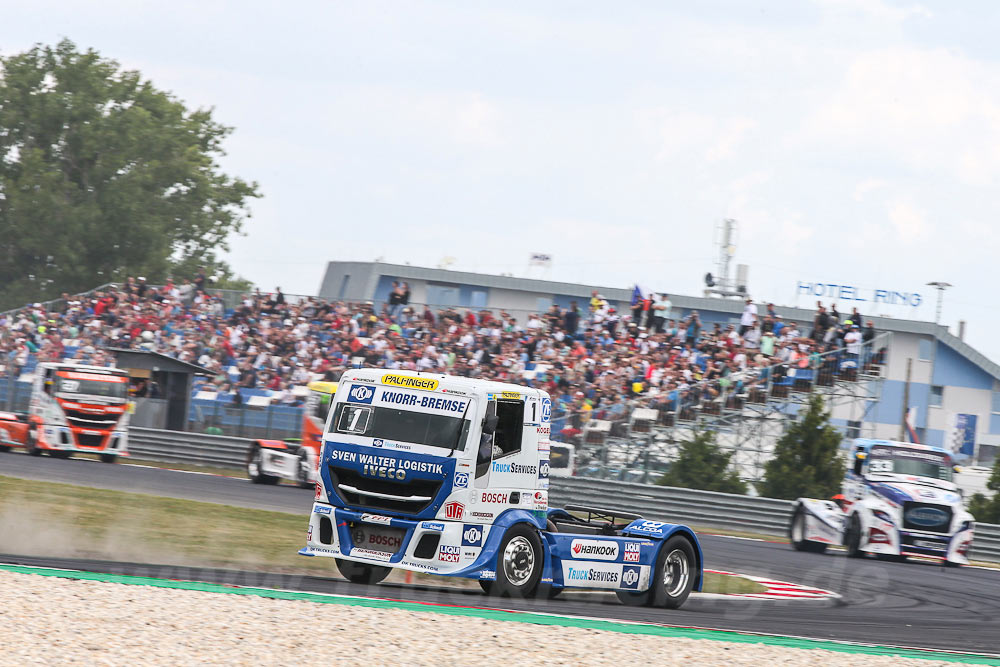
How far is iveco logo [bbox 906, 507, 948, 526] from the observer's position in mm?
21750

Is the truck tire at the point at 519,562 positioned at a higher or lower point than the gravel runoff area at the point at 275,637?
higher

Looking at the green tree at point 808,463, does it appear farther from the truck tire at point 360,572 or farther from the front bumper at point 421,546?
the front bumper at point 421,546

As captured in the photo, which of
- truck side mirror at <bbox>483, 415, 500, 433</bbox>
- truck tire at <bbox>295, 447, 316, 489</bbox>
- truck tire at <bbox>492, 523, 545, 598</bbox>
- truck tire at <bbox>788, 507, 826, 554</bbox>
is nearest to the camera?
truck tire at <bbox>492, 523, 545, 598</bbox>

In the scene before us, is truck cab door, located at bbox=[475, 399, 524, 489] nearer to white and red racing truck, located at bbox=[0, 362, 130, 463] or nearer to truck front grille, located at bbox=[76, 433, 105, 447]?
white and red racing truck, located at bbox=[0, 362, 130, 463]

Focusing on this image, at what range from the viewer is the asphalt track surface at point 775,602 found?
11.6 meters

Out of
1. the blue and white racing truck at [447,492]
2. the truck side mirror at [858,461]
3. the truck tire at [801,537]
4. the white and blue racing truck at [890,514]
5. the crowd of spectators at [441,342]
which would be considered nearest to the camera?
the blue and white racing truck at [447,492]

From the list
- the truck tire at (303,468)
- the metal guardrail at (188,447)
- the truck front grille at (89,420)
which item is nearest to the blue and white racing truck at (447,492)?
the truck tire at (303,468)

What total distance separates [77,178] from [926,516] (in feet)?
153

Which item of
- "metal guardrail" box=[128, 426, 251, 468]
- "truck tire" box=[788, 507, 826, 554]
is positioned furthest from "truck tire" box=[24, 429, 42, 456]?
"truck tire" box=[788, 507, 826, 554]

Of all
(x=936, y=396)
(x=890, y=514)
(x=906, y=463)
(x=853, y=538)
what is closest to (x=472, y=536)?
(x=853, y=538)

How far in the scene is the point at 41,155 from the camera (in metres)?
56.5

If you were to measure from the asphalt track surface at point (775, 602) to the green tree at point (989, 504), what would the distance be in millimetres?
4672

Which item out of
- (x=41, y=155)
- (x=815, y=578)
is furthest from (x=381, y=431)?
(x=41, y=155)

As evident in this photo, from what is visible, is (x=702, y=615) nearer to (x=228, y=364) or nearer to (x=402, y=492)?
(x=402, y=492)
